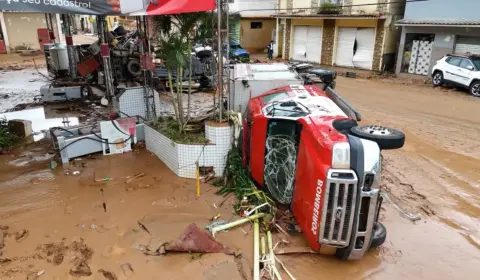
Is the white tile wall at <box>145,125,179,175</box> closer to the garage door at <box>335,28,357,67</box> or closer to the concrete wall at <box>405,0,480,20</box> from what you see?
the concrete wall at <box>405,0,480,20</box>

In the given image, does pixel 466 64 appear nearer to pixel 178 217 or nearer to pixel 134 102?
pixel 134 102

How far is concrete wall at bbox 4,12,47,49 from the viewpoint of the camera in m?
27.8

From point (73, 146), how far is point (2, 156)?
1781 mm

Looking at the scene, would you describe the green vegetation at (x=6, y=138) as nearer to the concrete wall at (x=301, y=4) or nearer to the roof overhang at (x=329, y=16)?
the roof overhang at (x=329, y=16)

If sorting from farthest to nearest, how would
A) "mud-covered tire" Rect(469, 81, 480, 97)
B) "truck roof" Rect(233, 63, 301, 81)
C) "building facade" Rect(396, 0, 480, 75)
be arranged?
1. "building facade" Rect(396, 0, 480, 75)
2. "mud-covered tire" Rect(469, 81, 480, 97)
3. "truck roof" Rect(233, 63, 301, 81)

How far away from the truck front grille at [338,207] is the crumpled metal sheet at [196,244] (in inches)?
55.4

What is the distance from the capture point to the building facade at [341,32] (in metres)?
20.3

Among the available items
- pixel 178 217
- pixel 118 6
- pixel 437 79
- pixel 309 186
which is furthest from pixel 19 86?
pixel 437 79

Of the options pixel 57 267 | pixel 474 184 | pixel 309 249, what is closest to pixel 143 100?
pixel 57 267

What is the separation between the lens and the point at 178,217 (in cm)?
581

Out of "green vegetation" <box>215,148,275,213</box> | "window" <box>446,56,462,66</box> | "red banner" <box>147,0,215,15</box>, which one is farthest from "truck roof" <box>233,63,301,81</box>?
"window" <box>446,56,462,66</box>

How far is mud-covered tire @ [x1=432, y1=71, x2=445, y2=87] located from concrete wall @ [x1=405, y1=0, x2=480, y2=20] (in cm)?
286

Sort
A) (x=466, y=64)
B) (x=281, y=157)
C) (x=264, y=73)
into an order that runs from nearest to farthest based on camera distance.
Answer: (x=281, y=157)
(x=264, y=73)
(x=466, y=64)

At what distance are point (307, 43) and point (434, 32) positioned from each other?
8.70 meters
